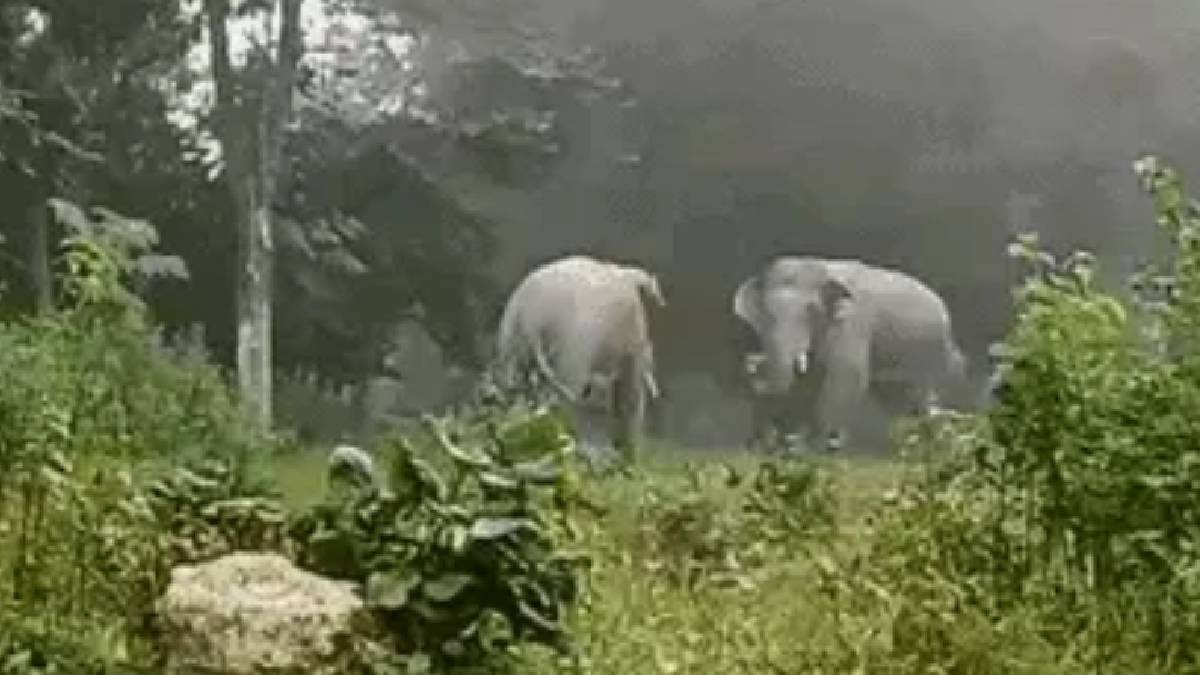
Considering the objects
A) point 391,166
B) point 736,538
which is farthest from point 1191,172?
point 736,538

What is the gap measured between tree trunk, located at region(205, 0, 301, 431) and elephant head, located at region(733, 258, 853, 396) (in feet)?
7.25

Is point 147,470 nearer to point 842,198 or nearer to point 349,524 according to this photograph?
point 349,524

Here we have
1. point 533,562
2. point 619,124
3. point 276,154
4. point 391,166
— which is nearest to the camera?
point 533,562

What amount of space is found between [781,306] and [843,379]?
57 centimetres

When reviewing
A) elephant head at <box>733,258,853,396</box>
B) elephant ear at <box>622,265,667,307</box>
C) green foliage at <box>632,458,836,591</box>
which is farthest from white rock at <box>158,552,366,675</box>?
elephant head at <box>733,258,853,396</box>

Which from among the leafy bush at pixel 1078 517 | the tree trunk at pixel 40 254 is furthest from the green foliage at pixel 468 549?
the tree trunk at pixel 40 254

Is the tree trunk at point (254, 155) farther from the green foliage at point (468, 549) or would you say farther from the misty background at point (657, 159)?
the green foliage at point (468, 549)

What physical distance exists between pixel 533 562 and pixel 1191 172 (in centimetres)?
748

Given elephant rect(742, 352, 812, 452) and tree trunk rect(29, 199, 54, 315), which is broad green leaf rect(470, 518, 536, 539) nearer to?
tree trunk rect(29, 199, 54, 315)

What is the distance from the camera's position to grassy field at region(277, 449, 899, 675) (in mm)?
3545

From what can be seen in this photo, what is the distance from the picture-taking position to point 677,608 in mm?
4125

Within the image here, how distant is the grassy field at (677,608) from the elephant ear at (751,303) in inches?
156

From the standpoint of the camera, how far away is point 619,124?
10.2 meters

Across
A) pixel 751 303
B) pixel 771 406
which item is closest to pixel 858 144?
pixel 751 303
